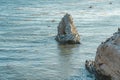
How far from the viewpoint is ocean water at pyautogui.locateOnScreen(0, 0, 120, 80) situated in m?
37.0

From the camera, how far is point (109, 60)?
29.1 metres

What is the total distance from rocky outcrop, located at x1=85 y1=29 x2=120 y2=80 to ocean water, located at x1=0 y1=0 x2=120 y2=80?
10.4 feet

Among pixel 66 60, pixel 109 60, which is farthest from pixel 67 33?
pixel 109 60

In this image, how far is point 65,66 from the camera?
3956cm

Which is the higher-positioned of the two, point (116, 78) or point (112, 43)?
point (112, 43)

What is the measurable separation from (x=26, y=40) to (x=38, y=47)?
505 centimetres

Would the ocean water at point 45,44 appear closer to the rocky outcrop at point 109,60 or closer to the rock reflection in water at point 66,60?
the rock reflection in water at point 66,60

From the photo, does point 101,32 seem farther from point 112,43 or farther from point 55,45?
point 112,43

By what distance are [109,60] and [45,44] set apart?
2246cm

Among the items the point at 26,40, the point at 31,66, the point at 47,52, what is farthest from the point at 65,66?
the point at 26,40

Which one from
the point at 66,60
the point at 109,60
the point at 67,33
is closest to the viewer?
the point at 109,60

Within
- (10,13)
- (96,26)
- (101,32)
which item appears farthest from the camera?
(10,13)

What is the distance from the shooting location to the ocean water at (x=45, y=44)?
3702cm

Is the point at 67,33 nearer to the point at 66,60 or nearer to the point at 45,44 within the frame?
the point at 45,44
